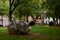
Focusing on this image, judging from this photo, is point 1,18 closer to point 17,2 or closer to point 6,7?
point 6,7

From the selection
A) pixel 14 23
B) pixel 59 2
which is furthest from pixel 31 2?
pixel 59 2

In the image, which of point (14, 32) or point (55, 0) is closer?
point (55, 0)

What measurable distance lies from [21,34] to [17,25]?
76 centimetres

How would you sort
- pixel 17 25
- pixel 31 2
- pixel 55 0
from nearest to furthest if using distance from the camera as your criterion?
pixel 55 0 → pixel 17 25 → pixel 31 2

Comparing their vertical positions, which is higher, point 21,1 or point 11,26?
point 21,1

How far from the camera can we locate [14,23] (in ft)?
49.8

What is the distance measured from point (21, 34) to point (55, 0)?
4.46 m

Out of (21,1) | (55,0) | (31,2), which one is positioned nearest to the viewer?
(55,0)

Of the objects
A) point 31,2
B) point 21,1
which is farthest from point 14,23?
point 31,2

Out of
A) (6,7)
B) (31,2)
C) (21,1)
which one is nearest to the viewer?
(21,1)

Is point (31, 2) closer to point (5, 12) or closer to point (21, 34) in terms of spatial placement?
point (21, 34)

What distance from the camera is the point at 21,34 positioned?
15.1 meters

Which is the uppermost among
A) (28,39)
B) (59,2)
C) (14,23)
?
(59,2)

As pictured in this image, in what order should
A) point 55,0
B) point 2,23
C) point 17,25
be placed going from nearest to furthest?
point 55,0, point 17,25, point 2,23
